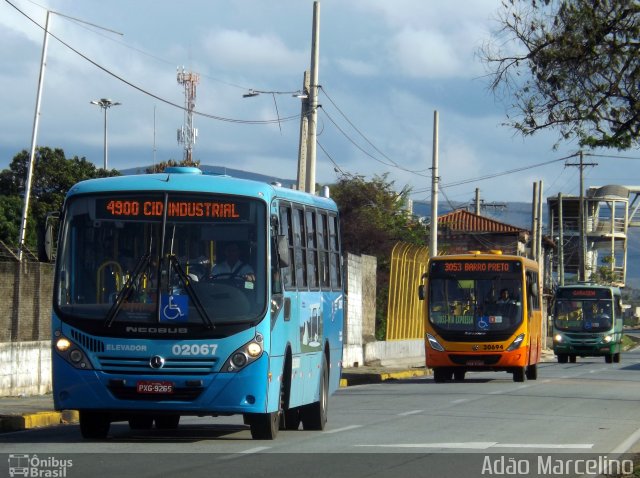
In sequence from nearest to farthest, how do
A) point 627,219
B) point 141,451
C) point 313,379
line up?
point 141,451
point 313,379
point 627,219

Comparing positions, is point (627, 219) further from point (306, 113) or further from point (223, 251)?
point (223, 251)

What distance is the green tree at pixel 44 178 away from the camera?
2073 inches

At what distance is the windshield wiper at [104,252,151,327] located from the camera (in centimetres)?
1241

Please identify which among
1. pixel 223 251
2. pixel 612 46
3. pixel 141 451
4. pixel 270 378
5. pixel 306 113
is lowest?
pixel 141 451

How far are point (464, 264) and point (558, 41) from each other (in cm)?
1578

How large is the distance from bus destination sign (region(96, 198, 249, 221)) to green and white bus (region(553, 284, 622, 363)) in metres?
37.0

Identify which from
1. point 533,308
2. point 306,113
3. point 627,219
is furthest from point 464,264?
point 627,219

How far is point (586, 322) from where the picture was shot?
48.3 metres

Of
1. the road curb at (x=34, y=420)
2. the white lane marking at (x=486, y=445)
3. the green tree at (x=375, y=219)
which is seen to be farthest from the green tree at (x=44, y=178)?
the white lane marking at (x=486, y=445)

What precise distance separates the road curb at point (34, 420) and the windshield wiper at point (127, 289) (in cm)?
363

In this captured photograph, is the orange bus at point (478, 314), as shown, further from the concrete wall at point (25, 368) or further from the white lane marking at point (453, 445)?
the white lane marking at point (453, 445)

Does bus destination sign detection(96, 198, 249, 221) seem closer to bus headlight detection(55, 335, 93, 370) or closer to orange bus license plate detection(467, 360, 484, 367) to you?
bus headlight detection(55, 335, 93, 370)

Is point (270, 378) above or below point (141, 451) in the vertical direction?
above

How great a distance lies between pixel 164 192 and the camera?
12.9m
